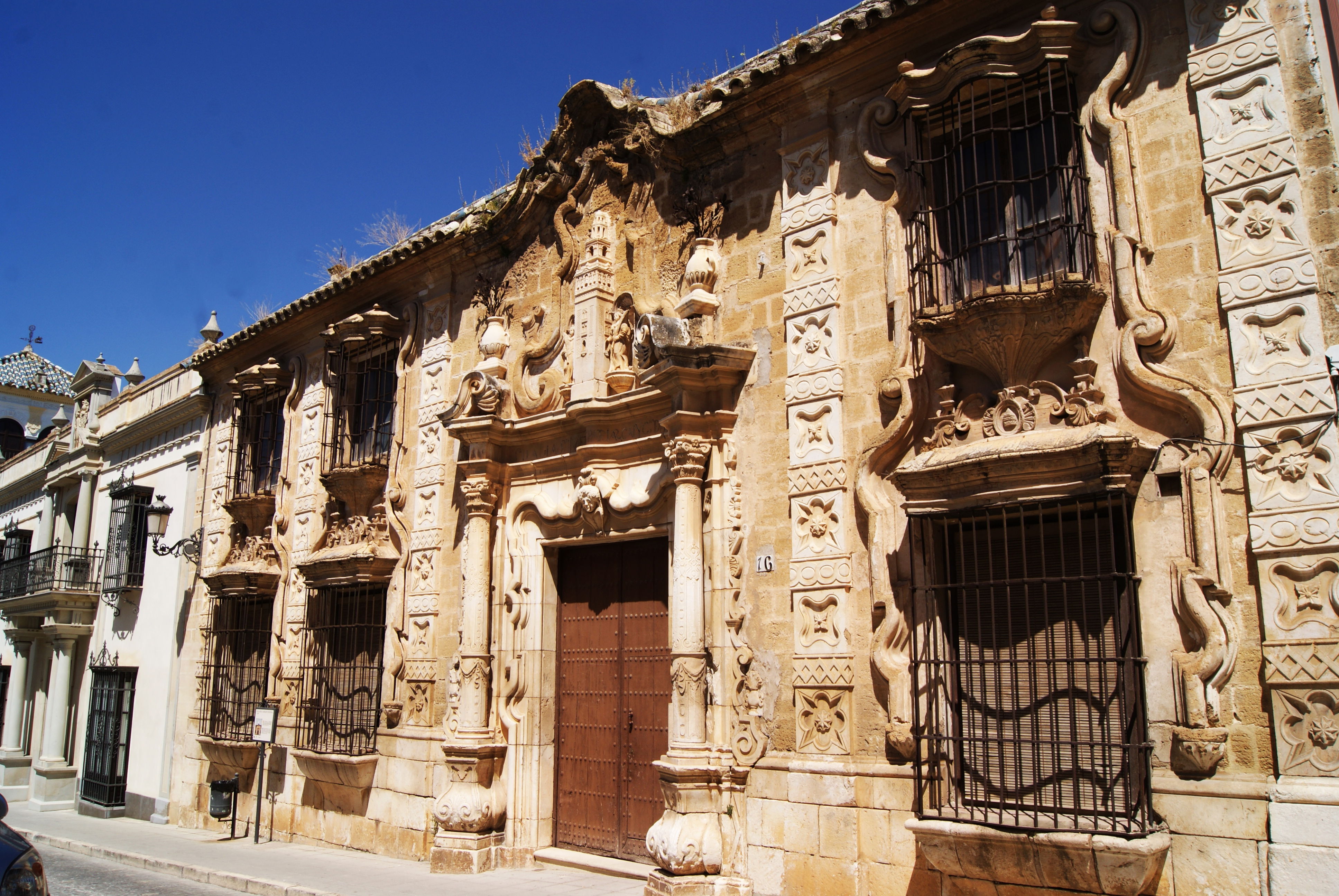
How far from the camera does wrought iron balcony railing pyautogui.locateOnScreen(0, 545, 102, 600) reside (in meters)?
17.0

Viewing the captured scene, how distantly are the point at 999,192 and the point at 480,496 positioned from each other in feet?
17.0

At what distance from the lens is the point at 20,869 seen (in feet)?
13.3

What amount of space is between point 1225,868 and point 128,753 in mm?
14667

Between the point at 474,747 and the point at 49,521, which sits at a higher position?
the point at 49,521

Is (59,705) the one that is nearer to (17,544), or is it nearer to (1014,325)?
(17,544)

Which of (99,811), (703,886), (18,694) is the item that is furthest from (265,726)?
(18,694)

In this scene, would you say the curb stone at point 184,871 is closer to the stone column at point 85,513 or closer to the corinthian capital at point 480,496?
the corinthian capital at point 480,496

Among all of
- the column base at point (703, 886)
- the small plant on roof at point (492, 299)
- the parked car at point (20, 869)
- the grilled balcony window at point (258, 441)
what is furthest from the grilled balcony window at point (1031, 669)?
the grilled balcony window at point (258, 441)

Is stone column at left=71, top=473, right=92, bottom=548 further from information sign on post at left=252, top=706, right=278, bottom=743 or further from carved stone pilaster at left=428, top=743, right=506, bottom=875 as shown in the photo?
carved stone pilaster at left=428, top=743, right=506, bottom=875

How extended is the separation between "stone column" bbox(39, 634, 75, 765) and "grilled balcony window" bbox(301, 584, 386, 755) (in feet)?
27.5

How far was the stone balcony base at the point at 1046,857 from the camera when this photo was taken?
16.6 feet

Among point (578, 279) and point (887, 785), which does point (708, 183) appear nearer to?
point (578, 279)

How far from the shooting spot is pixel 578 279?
29.6 feet

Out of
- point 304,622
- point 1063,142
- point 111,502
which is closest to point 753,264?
point 1063,142
